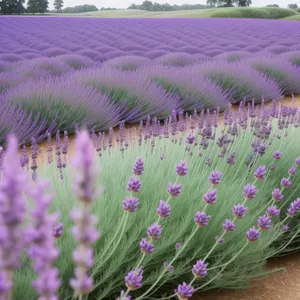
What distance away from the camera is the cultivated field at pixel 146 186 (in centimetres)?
42

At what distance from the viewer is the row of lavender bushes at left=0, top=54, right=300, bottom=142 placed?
15.6ft

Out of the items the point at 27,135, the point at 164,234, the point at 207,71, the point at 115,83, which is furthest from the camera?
the point at 207,71

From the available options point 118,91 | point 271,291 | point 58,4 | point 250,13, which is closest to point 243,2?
point 250,13

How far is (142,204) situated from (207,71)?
5.48 m

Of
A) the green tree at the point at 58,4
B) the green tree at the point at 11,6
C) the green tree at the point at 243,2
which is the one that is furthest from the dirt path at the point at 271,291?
the green tree at the point at 58,4

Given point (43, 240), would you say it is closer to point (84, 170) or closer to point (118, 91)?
point (84, 170)

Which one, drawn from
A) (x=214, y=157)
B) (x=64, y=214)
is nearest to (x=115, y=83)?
(x=214, y=157)

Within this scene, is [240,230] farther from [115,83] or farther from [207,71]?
[207,71]

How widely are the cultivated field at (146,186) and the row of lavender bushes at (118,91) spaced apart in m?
0.02

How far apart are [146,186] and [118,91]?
144 inches

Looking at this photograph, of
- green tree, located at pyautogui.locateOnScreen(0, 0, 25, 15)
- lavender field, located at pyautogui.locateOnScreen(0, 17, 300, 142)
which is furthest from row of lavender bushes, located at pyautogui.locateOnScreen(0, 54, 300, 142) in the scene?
green tree, located at pyautogui.locateOnScreen(0, 0, 25, 15)

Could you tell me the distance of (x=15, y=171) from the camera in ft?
1.24

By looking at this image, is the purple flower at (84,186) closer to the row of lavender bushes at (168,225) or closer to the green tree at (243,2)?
the row of lavender bushes at (168,225)

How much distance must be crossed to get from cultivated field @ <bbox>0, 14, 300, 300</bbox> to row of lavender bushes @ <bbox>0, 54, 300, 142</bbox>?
0.07 ft
